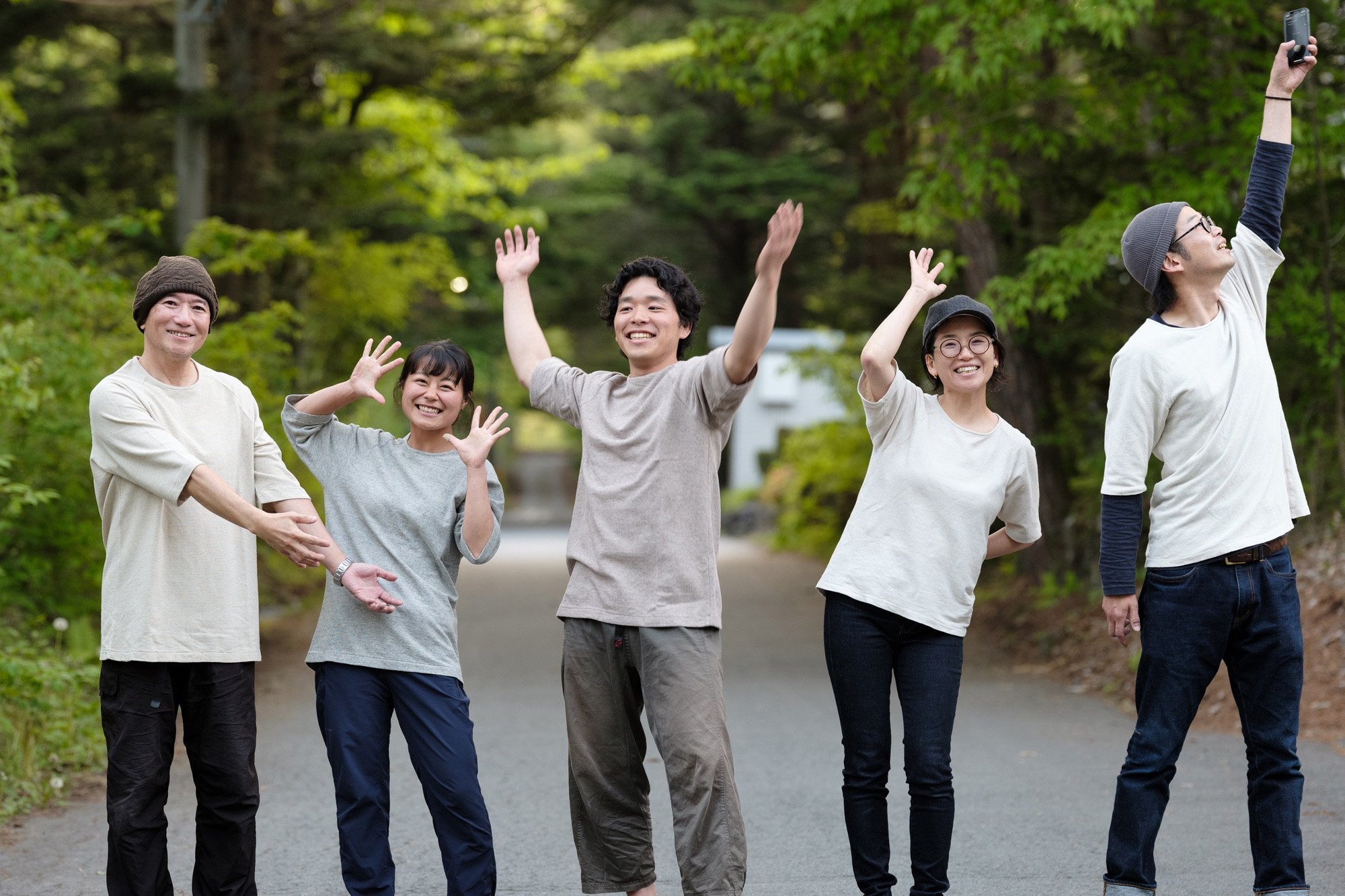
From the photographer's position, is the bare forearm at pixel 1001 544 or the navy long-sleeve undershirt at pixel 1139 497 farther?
the bare forearm at pixel 1001 544

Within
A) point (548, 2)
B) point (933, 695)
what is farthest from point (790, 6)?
point (933, 695)

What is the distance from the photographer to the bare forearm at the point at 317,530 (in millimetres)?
3846

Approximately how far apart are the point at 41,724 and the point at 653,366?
4.05 m

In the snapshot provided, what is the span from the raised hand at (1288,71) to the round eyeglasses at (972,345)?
43.6 inches

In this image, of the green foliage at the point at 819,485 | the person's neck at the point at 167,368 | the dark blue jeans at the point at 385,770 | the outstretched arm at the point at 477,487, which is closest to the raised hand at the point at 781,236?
the outstretched arm at the point at 477,487

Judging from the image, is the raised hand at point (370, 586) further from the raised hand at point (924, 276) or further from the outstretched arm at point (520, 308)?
the raised hand at point (924, 276)

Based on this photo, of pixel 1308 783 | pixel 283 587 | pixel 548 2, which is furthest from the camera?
pixel 548 2

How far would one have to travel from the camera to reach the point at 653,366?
3.97 m

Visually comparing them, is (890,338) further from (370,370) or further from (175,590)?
(175,590)

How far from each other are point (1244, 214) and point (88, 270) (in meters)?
6.52

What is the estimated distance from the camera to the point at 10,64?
14.3 metres

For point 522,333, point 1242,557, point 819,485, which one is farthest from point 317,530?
point 819,485

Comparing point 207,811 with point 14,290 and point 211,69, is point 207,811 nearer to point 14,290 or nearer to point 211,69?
point 14,290

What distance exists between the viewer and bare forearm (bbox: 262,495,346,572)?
385cm
